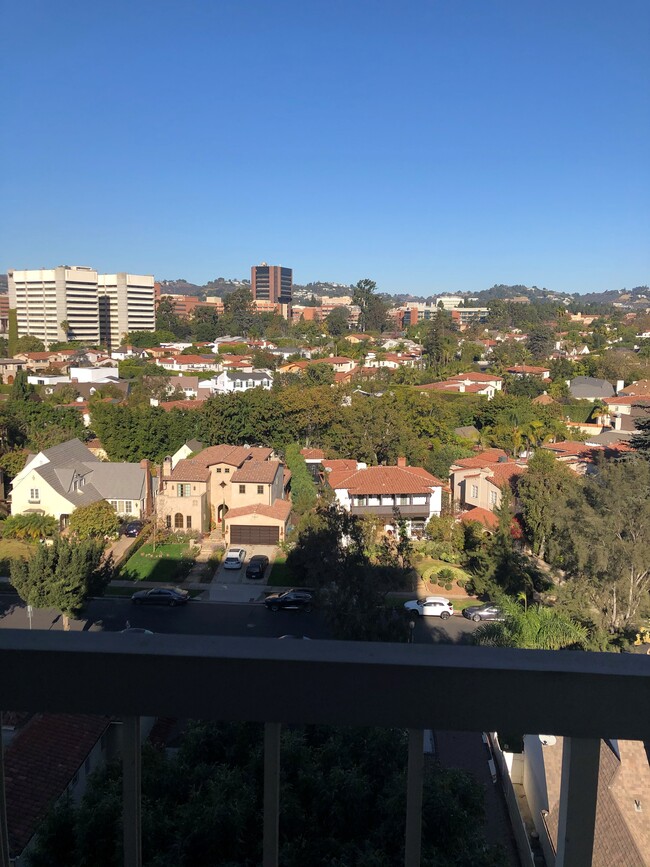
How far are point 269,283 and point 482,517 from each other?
9166 centimetres

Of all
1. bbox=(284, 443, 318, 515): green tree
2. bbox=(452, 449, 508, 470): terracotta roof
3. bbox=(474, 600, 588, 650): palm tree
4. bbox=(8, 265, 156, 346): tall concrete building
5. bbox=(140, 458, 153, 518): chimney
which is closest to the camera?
bbox=(474, 600, 588, 650): palm tree

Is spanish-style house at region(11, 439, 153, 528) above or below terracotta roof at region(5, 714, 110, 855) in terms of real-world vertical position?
below

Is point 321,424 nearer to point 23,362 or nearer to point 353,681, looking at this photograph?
point 353,681

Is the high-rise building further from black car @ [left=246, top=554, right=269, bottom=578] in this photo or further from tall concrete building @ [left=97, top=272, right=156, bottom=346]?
black car @ [left=246, top=554, right=269, bottom=578]

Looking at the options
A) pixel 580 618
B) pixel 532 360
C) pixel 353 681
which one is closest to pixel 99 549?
pixel 580 618

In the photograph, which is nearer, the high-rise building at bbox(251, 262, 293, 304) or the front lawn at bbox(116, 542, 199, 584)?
the front lawn at bbox(116, 542, 199, 584)

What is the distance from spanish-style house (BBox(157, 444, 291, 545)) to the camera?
1441 centimetres

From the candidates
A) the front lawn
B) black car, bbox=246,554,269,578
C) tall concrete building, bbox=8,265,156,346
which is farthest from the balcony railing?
tall concrete building, bbox=8,265,156,346

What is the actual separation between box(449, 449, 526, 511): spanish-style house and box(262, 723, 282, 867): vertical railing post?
14625 millimetres

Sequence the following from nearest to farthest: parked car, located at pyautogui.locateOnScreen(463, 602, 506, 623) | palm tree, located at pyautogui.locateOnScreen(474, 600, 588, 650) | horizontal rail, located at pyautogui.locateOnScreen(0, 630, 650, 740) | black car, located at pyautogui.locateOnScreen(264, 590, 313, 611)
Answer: horizontal rail, located at pyautogui.locateOnScreen(0, 630, 650, 740) → palm tree, located at pyautogui.locateOnScreen(474, 600, 588, 650) → parked car, located at pyautogui.locateOnScreen(463, 602, 506, 623) → black car, located at pyautogui.locateOnScreen(264, 590, 313, 611)

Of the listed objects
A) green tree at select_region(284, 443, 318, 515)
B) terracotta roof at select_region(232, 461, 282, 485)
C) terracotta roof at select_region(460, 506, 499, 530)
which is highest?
terracotta roof at select_region(232, 461, 282, 485)

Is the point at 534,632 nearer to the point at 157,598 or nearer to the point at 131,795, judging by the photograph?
the point at 157,598

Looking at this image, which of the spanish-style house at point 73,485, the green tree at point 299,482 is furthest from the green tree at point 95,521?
the green tree at point 299,482

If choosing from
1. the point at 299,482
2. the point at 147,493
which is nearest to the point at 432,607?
the point at 299,482
